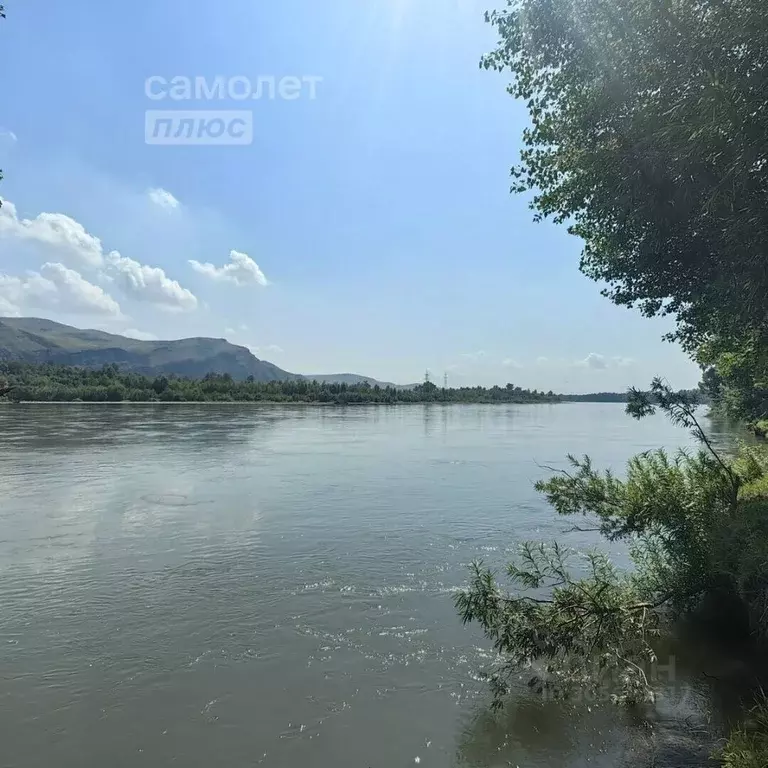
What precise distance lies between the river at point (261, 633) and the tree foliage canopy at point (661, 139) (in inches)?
264

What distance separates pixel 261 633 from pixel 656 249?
9.99m

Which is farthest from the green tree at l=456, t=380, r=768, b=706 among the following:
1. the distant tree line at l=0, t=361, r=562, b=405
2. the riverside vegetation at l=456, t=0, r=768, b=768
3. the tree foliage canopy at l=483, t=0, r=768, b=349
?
the distant tree line at l=0, t=361, r=562, b=405

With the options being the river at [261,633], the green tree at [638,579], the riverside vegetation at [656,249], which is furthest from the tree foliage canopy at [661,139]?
the river at [261,633]

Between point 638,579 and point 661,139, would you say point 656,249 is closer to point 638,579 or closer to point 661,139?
point 661,139

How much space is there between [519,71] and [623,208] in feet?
12.5

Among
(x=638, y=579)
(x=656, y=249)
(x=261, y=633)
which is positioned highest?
(x=656, y=249)

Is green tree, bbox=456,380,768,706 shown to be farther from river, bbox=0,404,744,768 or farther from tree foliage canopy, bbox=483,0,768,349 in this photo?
tree foliage canopy, bbox=483,0,768,349

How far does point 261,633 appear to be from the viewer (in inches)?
436

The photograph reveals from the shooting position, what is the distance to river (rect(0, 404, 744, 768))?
7.77 metres

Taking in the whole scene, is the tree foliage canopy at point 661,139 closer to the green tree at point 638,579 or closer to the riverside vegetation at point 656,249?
the riverside vegetation at point 656,249

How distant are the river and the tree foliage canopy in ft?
22.0

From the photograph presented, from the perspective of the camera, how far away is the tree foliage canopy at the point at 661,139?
19.6 feet

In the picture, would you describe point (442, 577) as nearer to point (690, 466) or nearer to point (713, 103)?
point (690, 466)

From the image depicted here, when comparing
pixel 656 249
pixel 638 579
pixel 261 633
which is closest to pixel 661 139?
pixel 656 249
